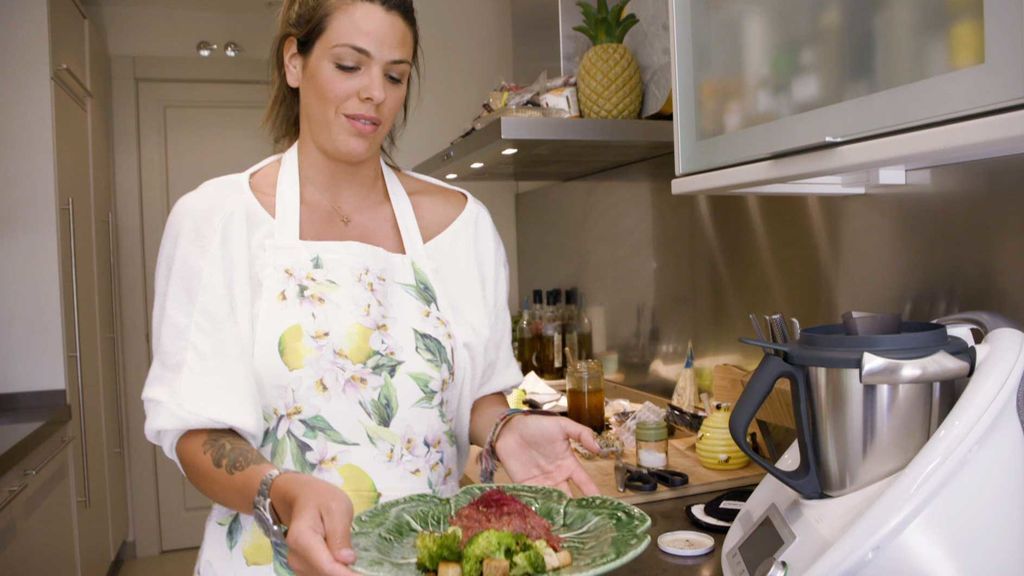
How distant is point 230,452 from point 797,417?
67 cm

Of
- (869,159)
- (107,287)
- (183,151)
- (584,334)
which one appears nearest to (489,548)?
(869,159)

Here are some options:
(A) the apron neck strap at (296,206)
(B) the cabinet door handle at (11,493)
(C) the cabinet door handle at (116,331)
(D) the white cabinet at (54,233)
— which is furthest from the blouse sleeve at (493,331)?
(C) the cabinet door handle at (116,331)

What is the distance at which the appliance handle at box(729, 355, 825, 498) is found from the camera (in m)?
0.91

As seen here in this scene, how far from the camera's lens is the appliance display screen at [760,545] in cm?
94

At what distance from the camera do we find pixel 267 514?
0.91 m

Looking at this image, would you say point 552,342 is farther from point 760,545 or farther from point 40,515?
point 760,545

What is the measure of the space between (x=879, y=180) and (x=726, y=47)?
280 mm

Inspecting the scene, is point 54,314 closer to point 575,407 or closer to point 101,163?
point 101,163

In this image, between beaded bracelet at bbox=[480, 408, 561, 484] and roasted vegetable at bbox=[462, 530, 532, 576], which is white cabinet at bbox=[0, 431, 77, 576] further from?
roasted vegetable at bbox=[462, 530, 532, 576]

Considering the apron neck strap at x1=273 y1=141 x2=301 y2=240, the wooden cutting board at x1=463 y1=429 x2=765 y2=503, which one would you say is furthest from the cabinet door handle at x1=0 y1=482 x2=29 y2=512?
the apron neck strap at x1=273 y1=141 x2=301 y2=240

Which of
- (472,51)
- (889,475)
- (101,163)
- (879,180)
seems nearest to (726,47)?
(879,180)

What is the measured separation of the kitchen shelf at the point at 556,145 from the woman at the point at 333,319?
1.58 feet

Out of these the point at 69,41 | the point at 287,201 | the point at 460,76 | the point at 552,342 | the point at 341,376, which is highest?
the point at 69,41

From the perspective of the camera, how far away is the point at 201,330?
107 centimetres
